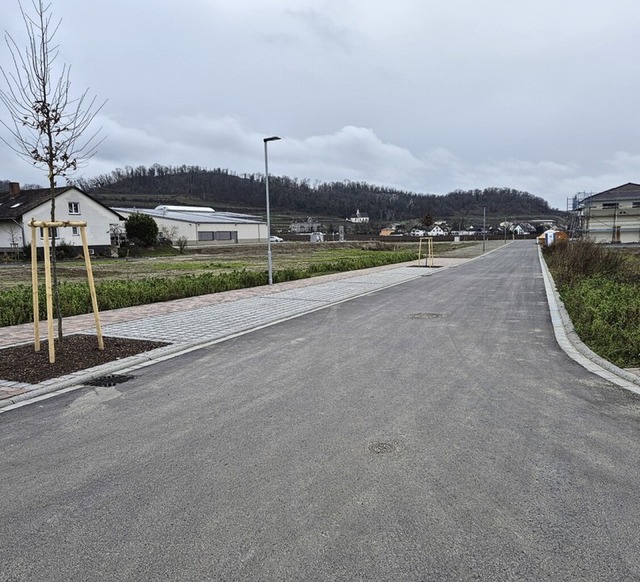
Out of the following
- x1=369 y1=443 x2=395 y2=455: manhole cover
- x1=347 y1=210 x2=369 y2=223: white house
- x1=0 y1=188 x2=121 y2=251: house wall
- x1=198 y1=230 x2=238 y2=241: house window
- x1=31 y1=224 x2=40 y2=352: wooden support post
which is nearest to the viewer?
x1=369 y1=443 x2=395 y2=455: manhole cover

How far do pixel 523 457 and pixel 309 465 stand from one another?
1.70 metres

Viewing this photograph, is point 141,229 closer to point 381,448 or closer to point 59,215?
point 59,215

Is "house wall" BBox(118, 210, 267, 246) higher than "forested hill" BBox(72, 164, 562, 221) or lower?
lower

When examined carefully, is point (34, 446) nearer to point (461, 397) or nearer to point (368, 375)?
point (368, 375)

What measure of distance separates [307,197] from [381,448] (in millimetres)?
140978

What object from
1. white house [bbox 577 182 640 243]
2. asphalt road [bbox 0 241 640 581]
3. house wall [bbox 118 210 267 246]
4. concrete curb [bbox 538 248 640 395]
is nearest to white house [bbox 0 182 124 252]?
house wall [bbox 118 210 267 246]

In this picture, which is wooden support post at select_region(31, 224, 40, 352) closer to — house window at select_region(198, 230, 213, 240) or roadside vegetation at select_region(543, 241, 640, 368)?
roadside vegetation at select_region(543, 241, 640, 368)

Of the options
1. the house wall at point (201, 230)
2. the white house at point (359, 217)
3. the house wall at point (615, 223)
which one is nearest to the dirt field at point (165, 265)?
the house wall at point (201, 230)

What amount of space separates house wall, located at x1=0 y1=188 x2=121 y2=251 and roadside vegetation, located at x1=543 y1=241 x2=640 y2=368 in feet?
124

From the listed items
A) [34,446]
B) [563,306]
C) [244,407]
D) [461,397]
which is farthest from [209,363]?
[563,306]

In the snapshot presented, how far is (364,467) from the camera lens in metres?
3.81

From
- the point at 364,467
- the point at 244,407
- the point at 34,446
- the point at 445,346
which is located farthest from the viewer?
the point at 445,346

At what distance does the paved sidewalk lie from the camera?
6.51m

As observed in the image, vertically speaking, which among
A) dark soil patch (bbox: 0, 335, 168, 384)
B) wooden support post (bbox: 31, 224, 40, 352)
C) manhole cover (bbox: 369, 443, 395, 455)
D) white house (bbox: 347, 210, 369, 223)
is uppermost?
white house (bbox: 347, 210, 369, 223)
